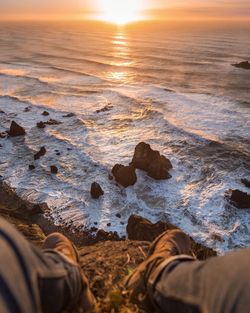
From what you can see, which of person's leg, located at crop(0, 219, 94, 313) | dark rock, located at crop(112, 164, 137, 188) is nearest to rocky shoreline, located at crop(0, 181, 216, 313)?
person's leg, located at crop(0, 219, 94, 313)

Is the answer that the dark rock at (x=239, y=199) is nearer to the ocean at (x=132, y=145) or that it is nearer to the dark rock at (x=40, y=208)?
the ocean at (x=132, y=145)

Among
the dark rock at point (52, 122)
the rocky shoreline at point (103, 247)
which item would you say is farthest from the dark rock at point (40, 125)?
the rocky shoreline at point (103, 247)

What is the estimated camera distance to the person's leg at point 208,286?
1.94 metres

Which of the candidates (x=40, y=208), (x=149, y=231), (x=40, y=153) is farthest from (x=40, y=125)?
(x=149, y=231)

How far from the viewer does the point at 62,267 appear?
2498 millimetres

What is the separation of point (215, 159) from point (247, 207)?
3452 millimetres

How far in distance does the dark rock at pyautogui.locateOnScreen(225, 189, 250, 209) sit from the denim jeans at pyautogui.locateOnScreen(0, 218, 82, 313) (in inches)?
340

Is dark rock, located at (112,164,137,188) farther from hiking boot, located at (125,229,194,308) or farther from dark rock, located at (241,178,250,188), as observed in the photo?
hiking boot, located at (125,229,194,308)

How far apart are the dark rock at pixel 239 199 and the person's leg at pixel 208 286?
8271mm

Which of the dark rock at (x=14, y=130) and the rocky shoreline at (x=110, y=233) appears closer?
the rocky shoreline at (x=110, y=233)

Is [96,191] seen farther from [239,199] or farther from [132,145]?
[239,199]

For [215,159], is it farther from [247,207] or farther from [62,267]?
[62,267]

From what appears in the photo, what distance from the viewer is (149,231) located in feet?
26.0

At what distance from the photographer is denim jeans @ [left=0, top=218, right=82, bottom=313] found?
187 centimetres
